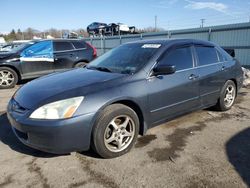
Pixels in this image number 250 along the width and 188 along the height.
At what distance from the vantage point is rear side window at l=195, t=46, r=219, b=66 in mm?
4469

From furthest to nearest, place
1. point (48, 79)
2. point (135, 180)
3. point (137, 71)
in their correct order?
point (48, 79) < point (137, 71) < point (135, 180)

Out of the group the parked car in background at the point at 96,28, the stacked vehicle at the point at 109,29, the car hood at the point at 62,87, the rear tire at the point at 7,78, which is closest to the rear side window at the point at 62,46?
the rear tire at the point at 7,78

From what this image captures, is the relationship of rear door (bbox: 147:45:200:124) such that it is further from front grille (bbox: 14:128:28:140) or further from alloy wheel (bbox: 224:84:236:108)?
front grille (bbox: 14:128:28:140)

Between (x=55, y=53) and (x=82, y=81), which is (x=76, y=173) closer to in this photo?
(x=82, y=81)

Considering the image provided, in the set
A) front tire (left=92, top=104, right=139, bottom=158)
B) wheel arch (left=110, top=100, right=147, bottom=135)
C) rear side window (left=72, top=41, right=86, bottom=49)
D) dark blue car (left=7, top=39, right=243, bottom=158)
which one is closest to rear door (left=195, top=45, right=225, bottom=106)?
dark blue car (left=7, top=39, right=243, bottom=158)

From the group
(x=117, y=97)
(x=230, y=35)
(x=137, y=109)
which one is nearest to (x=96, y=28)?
(x=230, y=35)

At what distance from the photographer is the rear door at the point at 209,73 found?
4.41m

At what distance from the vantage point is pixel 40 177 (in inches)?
111

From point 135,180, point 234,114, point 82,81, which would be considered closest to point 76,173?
point 135,180

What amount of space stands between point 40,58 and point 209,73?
244 inches

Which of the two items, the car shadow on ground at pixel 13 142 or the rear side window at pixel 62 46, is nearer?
the car shadow on ground at pixel 13 142

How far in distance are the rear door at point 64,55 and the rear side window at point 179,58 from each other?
222 inches

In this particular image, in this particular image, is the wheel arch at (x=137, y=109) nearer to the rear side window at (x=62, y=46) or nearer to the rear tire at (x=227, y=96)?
the rear tire at (x=227, y=96)

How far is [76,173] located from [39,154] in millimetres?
769
